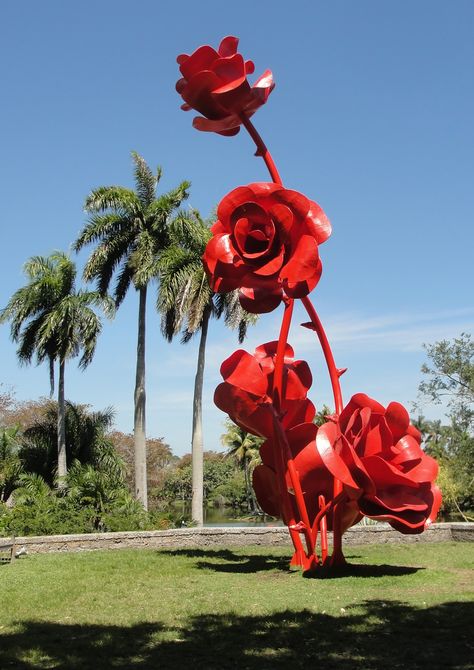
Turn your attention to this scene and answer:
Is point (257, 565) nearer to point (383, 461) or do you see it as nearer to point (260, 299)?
point (383, 461)

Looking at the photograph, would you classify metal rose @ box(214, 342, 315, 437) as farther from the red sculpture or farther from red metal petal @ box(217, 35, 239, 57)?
red metal petal @ box(217, 35, 239, 57)

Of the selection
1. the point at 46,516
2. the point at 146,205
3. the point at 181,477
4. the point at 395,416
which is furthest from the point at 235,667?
the point at 181,477

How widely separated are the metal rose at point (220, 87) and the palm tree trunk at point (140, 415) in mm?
12773

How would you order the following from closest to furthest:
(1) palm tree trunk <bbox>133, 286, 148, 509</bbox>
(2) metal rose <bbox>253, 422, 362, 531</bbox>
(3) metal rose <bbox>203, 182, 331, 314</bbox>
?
(3) metal rose <bbox>203, 182, 331, 314</bbox>, (2) metal rose <bbox>253, 422, 362, 531</bbox>, (1) palm tree trunk <bbox>133, 286, 148, 509</bbox>

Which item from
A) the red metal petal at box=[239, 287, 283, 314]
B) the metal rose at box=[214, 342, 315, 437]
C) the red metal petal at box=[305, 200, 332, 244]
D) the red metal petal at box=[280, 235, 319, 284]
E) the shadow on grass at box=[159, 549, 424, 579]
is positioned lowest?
the shadow on grass at box=[159, 549, 424, 579]

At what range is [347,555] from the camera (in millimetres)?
14195

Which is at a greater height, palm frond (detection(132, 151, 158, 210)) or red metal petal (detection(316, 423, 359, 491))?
palm frond (detection(132, 151, 158, 210))

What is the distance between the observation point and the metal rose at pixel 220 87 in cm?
1070

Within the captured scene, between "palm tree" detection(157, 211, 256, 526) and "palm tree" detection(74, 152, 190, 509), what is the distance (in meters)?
0.69

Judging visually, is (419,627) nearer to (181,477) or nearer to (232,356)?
(232,356)

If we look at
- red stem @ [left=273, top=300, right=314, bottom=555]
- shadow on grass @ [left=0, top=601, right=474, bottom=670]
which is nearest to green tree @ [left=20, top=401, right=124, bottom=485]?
red stem @ [left=273, top=300, right=314, bottom=555]

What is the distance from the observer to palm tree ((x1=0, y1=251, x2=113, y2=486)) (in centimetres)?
2425

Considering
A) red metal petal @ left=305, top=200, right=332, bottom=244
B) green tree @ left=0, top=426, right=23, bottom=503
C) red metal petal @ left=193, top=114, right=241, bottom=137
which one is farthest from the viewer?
green tree @ left=0, top=426, right=23, bottom=503

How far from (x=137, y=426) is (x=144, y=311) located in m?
3.88
